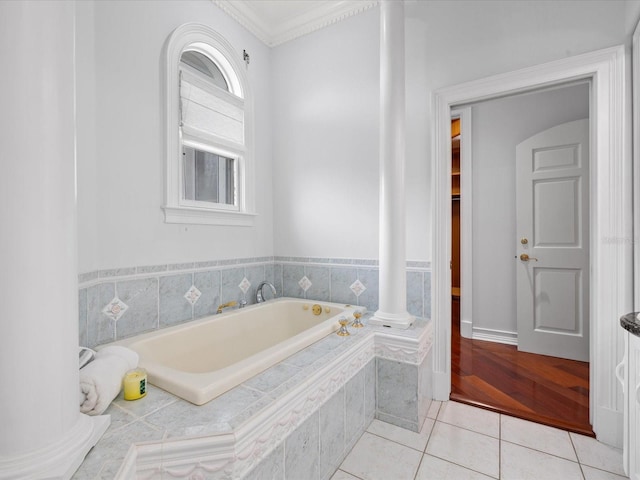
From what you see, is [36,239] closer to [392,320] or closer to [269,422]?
[269,422]

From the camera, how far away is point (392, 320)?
6.43 feet

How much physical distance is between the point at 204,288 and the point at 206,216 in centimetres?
50

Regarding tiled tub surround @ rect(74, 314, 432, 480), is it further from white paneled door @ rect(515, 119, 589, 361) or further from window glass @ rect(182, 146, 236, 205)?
white paneled door @ rect(515, 119, 589, 361)

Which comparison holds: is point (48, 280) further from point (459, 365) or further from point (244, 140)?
point (459, 365)

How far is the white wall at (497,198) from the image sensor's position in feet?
9.90

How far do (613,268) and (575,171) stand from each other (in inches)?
55.1

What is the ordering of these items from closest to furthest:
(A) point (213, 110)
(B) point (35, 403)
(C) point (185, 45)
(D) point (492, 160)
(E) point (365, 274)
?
1. (B) point (35, 403)
2. (C) point (185, 45)
3. (A) point (213, 110)
4. (E) point (365, 274)
5. (D) point (492, 160)

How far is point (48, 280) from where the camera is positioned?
703 millimetres

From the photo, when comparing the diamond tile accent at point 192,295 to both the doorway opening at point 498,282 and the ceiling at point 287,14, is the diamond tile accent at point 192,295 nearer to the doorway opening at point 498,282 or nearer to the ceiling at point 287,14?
the doorway opening at point 498,282

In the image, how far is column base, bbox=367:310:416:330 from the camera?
193 centimetres

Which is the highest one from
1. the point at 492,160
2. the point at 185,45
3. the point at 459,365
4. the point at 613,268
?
the point at 185,45

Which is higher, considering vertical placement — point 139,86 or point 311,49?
point 311,49

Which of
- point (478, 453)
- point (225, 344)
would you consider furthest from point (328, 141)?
point (478, 453)

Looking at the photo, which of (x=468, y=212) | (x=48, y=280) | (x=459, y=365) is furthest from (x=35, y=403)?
(x=468, y=212)
